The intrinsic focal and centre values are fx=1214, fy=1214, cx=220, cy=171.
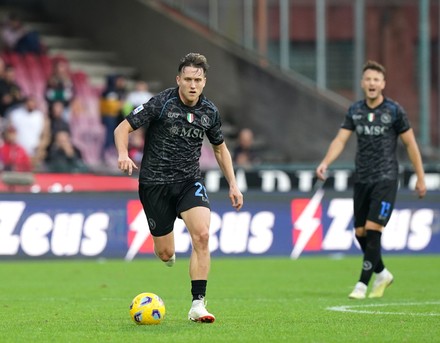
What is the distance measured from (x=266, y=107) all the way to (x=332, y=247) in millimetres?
6371

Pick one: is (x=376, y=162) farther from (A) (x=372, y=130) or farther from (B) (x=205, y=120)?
(B) (x=205, y=120)

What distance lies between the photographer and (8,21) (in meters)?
27.8

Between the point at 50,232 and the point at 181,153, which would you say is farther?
the point at 50,232

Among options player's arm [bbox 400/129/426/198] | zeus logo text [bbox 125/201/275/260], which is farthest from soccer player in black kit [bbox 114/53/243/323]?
zeus logo text [bbox 125/201/275/260]

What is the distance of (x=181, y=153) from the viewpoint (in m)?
10.8

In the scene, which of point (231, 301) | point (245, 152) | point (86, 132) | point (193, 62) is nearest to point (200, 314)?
point (193, 62)

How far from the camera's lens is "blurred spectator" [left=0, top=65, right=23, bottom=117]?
23.8 metres

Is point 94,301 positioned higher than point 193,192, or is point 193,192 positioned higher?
point 193,192

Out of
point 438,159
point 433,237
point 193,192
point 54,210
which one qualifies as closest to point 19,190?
point 54,210

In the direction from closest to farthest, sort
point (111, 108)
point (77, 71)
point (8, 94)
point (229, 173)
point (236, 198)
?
point (236, 198), point (229, 173), point (8, 94), point (111, 108), point (77, 71)

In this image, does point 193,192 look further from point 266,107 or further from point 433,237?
point 266,107

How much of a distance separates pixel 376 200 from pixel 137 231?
732cm

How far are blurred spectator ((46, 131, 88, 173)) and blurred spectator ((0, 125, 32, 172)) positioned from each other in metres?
0.48

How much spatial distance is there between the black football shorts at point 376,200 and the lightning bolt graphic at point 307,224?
7.15 metres
